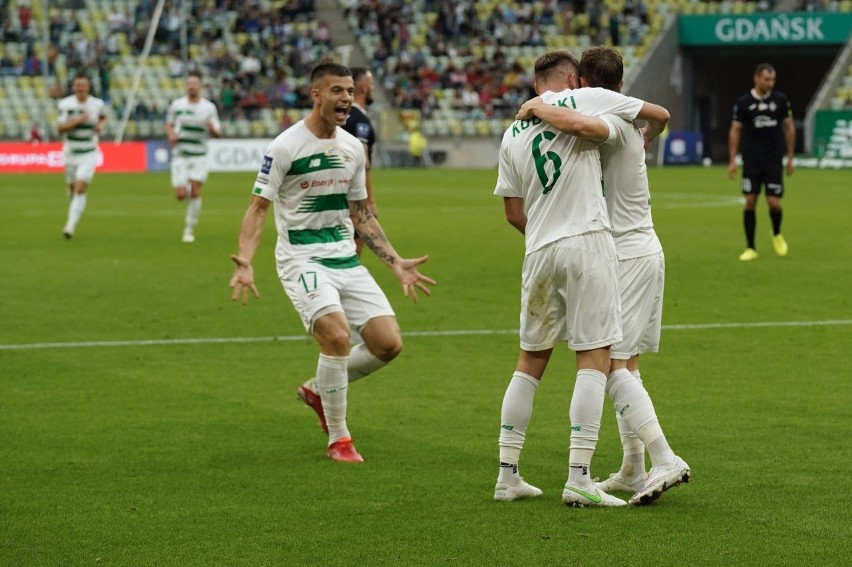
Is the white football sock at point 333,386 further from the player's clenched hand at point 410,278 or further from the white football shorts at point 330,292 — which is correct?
the player's clenched hand at point 410,278

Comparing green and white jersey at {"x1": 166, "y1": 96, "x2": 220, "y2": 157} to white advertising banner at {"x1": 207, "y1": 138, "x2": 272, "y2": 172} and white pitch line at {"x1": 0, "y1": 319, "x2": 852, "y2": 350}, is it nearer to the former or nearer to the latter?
white pitch line at {"x1": 0, "y1": 319, "x2": 852, "y2": 350}

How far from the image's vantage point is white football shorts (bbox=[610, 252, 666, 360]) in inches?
271

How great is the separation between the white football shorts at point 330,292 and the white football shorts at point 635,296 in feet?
5.82

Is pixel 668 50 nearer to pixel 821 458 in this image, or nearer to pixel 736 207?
pixel 736 207

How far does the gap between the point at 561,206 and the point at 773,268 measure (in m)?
11.4

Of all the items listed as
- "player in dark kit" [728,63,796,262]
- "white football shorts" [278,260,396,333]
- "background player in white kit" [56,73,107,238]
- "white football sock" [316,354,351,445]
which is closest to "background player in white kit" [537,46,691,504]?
"white football sock" [316,354,351,445]

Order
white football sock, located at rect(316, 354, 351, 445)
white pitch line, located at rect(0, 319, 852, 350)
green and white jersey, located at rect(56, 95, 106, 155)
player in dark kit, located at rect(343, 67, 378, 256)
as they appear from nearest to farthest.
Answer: white football sock, located at rect(316, 354, 351, 445) < white pitch line, located at rect(0, 319, 852, 350) < player in dark kit, located at rect(343, 67, 378, 256) < green and white jersey, located at rect(56, 95, 106, 155)

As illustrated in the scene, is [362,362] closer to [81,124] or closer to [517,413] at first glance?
[517,413]

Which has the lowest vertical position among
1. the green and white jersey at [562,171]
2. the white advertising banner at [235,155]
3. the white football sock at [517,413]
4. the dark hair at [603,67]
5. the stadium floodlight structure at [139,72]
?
the white advertising banner at [235,155]

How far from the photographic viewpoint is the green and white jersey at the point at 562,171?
Answer: 6.56m

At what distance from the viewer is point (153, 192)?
35156mm

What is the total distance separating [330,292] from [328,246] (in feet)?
1.06

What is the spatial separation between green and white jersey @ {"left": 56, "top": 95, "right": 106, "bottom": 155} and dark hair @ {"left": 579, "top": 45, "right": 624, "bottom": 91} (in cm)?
1707

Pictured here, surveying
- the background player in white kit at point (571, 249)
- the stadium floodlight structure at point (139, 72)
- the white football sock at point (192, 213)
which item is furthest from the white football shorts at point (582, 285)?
the stadium floodlight structure at point (139, 72)
